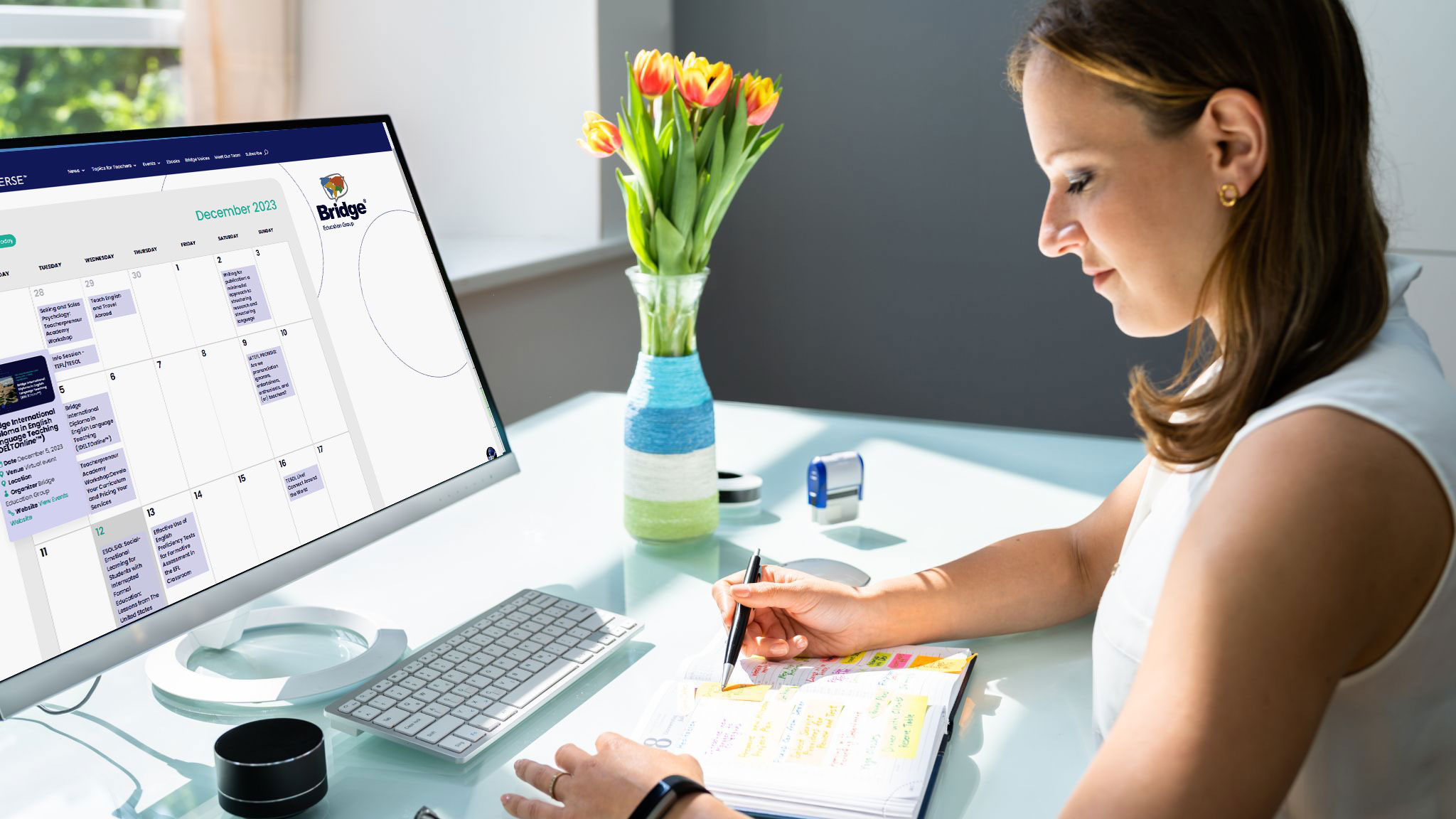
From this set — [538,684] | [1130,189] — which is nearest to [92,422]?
[538,684]

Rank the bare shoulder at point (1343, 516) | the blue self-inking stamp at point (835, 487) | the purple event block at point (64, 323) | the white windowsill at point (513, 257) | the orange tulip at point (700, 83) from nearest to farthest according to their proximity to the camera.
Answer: the bare shoulder at point (1343, 516) → the purple event block at point (64, 323) → the orange tulip at point (700, 83) → the blue self-inking stamp at point (835, 487) → the white windowsill at point (513, 257)

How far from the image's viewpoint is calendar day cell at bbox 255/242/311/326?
100 cm

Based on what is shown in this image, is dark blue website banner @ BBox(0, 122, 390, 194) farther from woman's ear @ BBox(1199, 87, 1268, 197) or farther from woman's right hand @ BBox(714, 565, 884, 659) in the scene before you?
woman's ear @ BBox(1199, 87, 1268, 197)

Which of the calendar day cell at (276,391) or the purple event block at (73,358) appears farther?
the calendar day cell at (276,391)

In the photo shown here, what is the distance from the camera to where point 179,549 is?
0.90 m

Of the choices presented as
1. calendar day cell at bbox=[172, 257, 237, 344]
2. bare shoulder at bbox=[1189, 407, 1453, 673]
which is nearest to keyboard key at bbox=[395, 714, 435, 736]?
calendar day cell at bbox=[172, 257, 237, 344]

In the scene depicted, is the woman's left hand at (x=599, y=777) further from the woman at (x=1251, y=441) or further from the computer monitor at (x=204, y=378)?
the computer monitor at (x=204, y=378)

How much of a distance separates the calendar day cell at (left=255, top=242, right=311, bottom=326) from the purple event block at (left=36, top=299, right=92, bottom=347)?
0.16 metres

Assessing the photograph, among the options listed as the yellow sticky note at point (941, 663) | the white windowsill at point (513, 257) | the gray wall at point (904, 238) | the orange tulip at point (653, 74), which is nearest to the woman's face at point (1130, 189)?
the yellow sticky note at point (941, 663)

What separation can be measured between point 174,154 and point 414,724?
49 cm

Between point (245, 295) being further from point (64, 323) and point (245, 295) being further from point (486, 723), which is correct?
point (486, 723)

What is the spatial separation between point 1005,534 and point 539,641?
0.55 meters

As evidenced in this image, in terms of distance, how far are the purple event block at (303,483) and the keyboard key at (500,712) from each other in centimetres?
24

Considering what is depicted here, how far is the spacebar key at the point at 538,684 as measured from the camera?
3.14ft
